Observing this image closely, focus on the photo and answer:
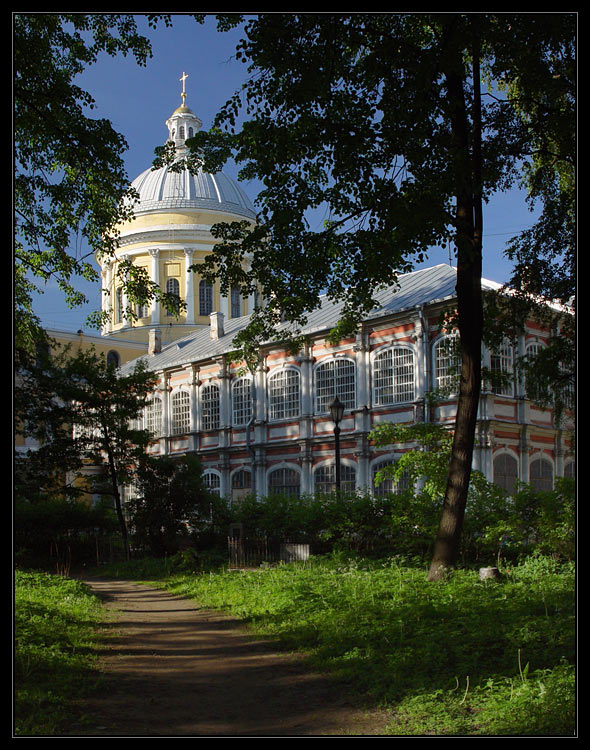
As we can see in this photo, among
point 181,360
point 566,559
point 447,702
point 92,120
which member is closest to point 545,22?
point 92,120

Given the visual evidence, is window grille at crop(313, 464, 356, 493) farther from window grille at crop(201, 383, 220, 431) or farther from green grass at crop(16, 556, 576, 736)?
green grass at crop(16, 556, 576, 736)

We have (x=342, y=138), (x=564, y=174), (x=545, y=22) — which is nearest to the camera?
(x=545, y=22)

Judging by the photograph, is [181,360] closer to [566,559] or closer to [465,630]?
[566,559]

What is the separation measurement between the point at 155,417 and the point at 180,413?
2579 mm

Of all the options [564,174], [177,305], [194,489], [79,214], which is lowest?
[194,489]

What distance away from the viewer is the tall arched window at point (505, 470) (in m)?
27.7

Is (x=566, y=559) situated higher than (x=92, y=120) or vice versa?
(x=92, y=120)

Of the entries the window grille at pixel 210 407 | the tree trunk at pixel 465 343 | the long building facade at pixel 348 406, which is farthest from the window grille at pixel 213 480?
the tree trunk at pixel 465 343

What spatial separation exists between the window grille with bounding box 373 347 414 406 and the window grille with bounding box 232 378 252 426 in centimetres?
770

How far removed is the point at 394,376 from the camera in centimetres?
3003

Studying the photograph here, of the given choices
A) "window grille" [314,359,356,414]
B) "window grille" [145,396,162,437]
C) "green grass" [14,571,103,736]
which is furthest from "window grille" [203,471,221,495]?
"green grass" [14,571,103,736]

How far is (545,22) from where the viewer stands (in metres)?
10.0

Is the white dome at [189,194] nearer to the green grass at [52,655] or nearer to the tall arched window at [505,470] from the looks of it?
the tall arched window at [505,470]

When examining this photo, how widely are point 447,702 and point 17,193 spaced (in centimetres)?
985
